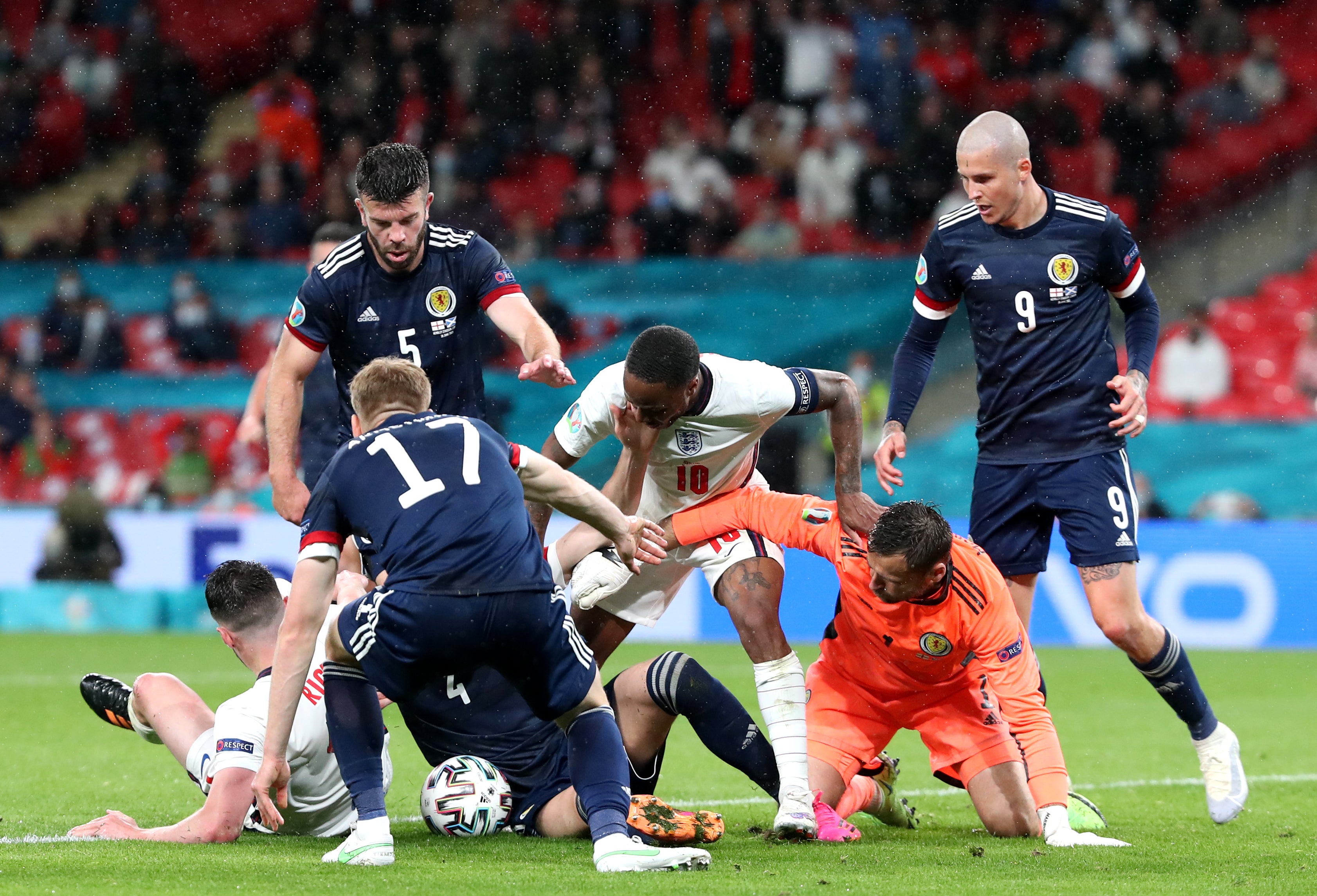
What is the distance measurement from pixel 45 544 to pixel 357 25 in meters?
8.68

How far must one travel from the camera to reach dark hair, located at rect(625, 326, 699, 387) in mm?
5477

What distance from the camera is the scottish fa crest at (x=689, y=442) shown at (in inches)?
241

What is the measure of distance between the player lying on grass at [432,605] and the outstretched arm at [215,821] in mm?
344

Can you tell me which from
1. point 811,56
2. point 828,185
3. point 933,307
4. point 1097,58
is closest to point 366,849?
point 933,307

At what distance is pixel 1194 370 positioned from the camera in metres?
15.7

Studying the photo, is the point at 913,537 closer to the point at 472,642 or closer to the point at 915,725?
the point at 915,725

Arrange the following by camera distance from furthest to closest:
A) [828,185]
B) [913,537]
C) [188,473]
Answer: [828,185] → [188,473] → [913,537]

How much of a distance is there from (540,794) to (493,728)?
297 millimetres

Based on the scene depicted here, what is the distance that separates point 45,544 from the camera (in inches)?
561

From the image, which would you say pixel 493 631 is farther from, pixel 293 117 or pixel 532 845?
pixel 293 117

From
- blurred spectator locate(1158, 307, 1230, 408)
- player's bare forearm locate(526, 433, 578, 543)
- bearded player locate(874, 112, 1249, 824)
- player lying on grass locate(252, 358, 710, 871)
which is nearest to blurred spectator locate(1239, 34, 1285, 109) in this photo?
blurred spectator locate(1158, 307, 1230, 408)

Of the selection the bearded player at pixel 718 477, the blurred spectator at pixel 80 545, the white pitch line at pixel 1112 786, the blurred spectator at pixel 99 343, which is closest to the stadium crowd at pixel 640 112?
the blurred spectator at pixel 99 343

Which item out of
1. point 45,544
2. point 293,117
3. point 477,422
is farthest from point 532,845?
point 293,117

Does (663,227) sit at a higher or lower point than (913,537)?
higher
